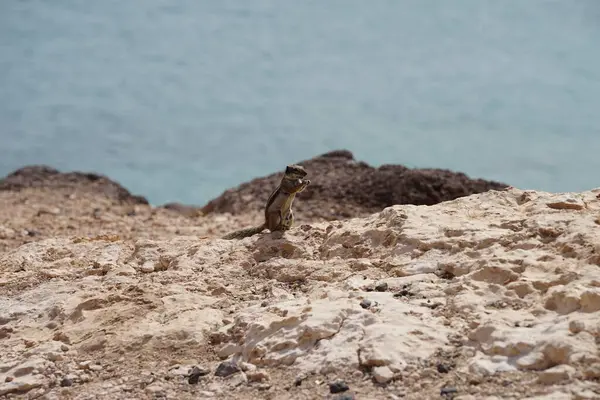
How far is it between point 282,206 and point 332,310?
2043 millimetres

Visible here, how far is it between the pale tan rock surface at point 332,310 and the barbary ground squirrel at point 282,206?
0.56ft

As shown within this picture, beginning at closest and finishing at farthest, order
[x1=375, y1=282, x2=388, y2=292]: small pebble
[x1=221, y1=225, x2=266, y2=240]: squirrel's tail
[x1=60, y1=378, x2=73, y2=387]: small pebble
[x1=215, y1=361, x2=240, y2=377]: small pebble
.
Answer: [x1=215, y1=361, x2=240, y2=377]: small pebble < [x1=60, y1=378, x2=73, y2=387]: small pebble < [x1=375, y1=282, x2=388, y2=292]: small pebble < [x1=221, y1=225, x2=266, y2=240]: squirrel's tail

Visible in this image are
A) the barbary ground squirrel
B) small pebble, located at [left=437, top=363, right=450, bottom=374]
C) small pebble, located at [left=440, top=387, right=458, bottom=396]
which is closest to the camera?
small pebble, located at [left=440, top=387, right=458, bottom=396]

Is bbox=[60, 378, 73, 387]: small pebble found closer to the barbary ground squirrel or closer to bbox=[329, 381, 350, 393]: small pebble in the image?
bbox=[329, 381, 350, 393]: small pebble

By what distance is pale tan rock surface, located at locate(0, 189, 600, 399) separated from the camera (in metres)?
4.06

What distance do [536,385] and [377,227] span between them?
93.3 inches

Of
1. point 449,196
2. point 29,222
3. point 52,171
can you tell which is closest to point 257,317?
point 29,222

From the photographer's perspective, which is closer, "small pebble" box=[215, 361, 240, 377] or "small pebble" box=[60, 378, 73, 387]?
"small pebble" box=[215, 361, 240, 377]

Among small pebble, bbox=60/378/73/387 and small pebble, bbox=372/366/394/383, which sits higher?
small pebble, bbox=372/366/394/383

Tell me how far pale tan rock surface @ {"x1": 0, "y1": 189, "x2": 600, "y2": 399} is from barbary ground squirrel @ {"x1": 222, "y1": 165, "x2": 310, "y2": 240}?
0.17 metres

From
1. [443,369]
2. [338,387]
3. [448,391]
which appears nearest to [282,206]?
[338,387]

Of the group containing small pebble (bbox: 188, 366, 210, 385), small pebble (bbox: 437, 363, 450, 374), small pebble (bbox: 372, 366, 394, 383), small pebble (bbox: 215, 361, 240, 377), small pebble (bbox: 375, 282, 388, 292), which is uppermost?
small pebble (bbox: 375, 282, 388, 292)

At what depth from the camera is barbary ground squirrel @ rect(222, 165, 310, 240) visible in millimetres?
6590

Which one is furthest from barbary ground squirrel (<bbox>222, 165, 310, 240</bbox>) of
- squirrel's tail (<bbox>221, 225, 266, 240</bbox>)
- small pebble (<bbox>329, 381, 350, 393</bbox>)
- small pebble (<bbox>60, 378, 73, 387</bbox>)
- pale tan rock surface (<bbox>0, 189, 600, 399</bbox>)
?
small pebble (<bbox>329, 381, 350, 393</bbox>)
